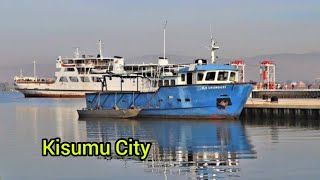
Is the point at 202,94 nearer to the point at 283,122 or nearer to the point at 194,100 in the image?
the point at 194,100

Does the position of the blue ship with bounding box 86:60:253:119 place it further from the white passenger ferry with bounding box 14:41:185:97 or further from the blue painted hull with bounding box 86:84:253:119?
the white passenger ferry with bounding box 14:41:185:97

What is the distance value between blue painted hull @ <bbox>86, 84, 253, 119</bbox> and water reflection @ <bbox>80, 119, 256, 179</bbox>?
3.52 ft

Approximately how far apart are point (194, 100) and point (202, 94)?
0.90m

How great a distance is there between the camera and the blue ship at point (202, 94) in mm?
42531

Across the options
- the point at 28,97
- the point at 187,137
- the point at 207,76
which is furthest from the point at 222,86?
the point at 28,97

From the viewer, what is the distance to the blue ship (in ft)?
140

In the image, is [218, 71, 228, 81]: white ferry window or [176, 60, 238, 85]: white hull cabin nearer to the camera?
[176, 60, 238, 85]: white hull cabin

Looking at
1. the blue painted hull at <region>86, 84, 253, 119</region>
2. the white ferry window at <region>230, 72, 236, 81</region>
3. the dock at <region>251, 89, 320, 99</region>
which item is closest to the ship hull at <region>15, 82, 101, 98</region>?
the dock at <region>251, 89, 320, 99</region>

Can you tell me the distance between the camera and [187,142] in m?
29.9

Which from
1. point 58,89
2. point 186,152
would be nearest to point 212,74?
point 186,152

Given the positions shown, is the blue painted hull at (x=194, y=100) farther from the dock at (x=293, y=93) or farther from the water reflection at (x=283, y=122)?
the dock at (x=293, y=93)

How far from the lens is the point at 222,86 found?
139 ft

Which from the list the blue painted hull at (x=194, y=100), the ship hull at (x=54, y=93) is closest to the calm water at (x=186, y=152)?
the blue painted hull at (x=194, y=100)

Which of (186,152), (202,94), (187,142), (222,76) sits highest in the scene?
(222,76)
